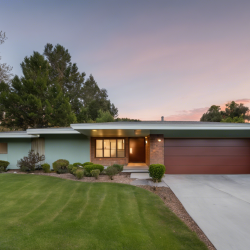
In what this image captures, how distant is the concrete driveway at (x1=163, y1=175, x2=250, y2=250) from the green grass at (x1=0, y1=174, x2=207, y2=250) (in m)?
0.51

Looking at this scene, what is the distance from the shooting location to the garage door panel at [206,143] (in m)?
9.60

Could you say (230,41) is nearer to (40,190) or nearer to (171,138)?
(171,138)

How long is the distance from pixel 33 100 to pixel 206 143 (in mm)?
17381

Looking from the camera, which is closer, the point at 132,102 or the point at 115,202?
the point at 115,202

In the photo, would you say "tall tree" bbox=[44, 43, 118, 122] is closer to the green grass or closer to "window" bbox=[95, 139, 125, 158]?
"window" bbox=[95, 139, 125, 158]

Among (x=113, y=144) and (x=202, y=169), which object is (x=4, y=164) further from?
(x=202, y=169)

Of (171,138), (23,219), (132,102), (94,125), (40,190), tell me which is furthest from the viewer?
(132,102)

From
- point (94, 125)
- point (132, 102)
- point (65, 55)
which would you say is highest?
point (65, 55)

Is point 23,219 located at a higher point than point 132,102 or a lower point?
lower

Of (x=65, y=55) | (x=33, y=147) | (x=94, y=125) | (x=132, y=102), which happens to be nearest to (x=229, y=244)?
(x=94, y=125)

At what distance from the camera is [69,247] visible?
2.83 metres

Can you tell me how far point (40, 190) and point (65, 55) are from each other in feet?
77.1

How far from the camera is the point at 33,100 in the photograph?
1797 centimetres

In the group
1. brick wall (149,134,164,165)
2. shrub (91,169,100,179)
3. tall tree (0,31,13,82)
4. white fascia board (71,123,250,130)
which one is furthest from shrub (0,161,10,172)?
tall tree (0,31,13,82)
